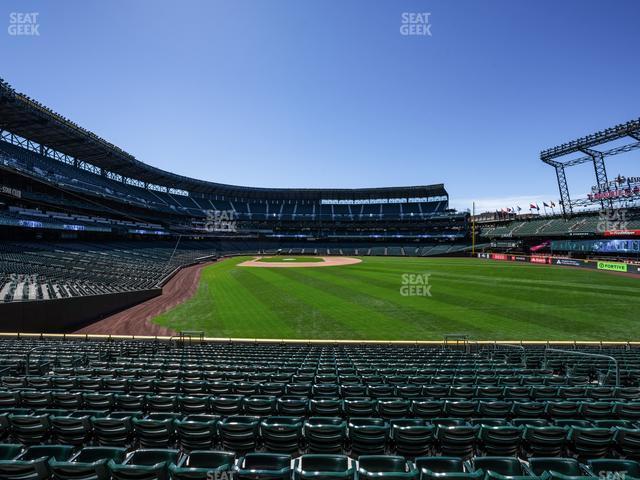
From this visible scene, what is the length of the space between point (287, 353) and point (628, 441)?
11360 millimetres

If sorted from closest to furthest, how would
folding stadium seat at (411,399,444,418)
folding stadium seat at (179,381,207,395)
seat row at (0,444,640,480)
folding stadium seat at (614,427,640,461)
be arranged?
seat row at (0,444,640,480), folding stadium seat at (614,427,640,461), folding stadium seat at (411,399,444,418), folding stadium seat at (179,381,207,395)

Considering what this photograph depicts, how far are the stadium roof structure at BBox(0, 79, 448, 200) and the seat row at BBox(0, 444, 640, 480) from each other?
4815 cm

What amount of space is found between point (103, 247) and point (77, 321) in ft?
111

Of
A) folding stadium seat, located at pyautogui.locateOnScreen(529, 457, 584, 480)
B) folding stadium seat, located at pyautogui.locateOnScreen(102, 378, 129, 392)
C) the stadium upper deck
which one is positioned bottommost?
folding stadium seat, located at pyautogui.locateOnScreen(102, 378, 129, 392)

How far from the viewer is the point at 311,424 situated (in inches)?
237

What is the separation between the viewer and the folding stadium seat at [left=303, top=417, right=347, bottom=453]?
5.73 meters

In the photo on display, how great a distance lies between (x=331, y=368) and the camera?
437 inches

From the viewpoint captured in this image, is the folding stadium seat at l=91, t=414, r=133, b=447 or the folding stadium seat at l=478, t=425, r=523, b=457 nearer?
the folding stadium seat at l=478, t=425, r=523, b=457

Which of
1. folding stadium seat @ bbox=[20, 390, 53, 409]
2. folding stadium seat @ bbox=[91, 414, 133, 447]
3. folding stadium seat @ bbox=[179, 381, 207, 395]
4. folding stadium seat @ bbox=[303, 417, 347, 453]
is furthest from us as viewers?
folding stadium seat @ bbox=[179, 381, 207, 395]

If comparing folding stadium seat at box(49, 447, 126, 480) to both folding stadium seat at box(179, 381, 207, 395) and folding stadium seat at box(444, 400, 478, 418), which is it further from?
folding stadium seat at box(444, 400, 478, 418)

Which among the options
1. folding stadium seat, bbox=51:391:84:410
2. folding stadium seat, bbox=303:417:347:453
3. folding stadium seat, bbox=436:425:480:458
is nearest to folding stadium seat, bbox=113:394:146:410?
folding stadium seat, bbox=51:391:84:410

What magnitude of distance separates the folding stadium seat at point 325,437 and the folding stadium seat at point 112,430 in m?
3.22

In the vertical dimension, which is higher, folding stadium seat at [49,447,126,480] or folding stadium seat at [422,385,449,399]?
folding stadium seat at [49,447,126,480]

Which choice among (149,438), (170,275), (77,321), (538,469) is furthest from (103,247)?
(538,469)
